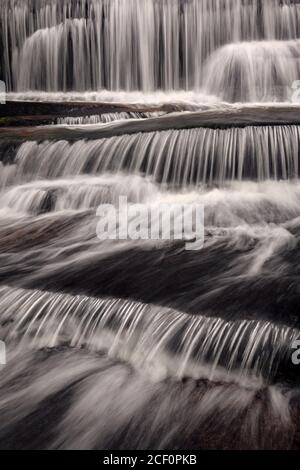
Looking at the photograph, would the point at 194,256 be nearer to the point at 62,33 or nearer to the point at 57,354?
the point at 57,354

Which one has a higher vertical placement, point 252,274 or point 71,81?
point 71,81

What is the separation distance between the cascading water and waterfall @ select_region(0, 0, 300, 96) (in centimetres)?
3

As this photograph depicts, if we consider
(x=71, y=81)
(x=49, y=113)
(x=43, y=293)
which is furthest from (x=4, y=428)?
(x=71, y=81)

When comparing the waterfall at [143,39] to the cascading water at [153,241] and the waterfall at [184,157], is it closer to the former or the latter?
the cascading water at [153,241]

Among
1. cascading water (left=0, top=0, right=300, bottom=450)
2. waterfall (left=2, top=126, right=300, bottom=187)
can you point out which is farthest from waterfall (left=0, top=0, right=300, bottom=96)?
waterfall (left=2, top=126, right=300, bottom=187)

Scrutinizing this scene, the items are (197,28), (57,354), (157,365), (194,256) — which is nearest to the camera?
(157,365)

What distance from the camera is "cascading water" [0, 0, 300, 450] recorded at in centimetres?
368

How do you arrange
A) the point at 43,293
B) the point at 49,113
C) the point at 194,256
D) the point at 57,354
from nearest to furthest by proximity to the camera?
the point at 57,354 < the point at 43,293 < the point at 194,256 < the point at 49,113

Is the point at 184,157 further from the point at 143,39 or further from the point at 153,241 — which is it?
the point at 143,39

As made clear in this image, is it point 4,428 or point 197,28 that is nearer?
point 4,428

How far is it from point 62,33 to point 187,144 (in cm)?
743

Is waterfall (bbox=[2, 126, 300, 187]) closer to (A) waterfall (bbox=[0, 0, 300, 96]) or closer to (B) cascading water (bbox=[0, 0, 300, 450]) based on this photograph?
(B) cascading water (bbox=[0, 0, 300, 450])

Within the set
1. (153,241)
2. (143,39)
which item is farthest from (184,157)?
(143,39)

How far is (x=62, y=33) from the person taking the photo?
14.0 metres
